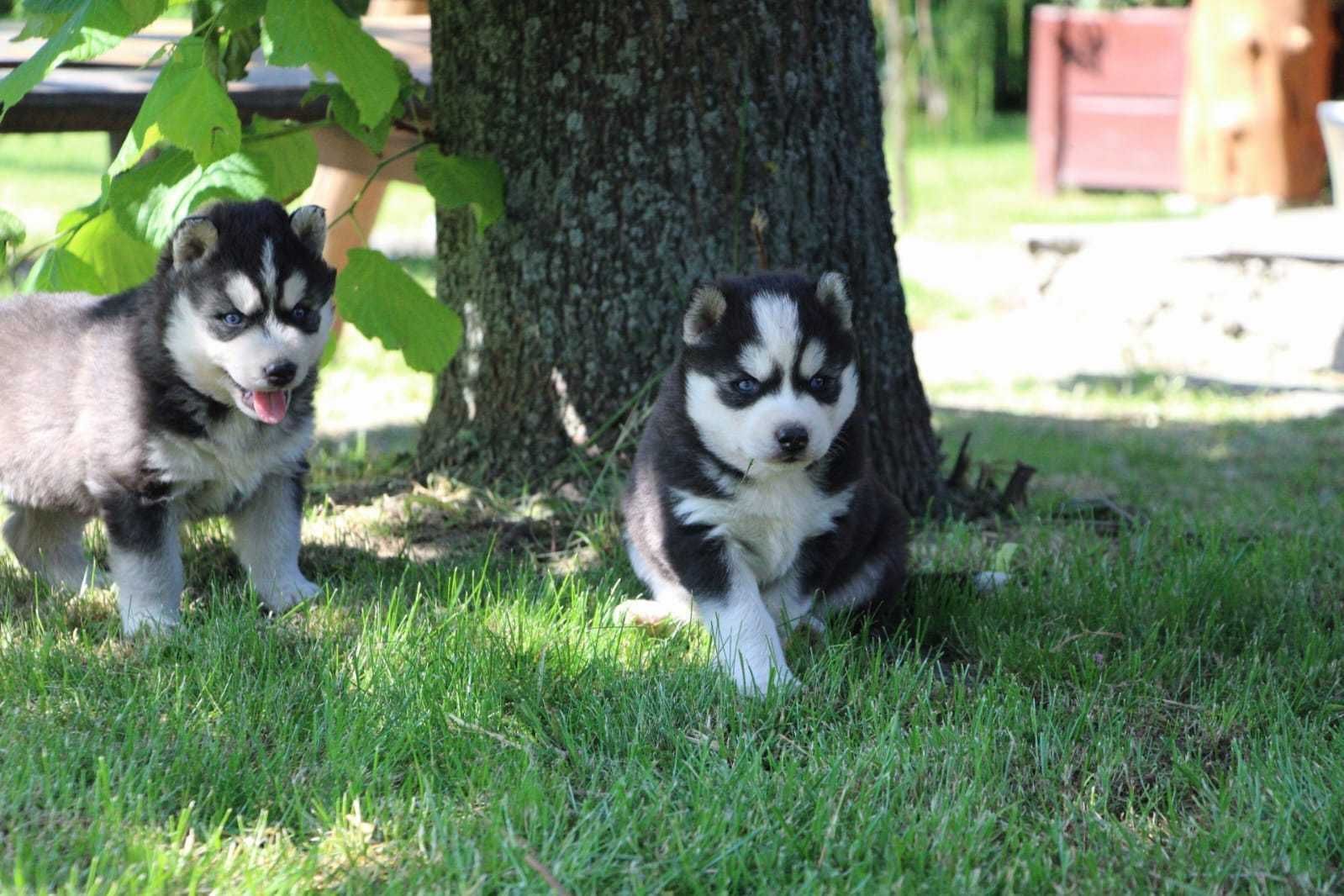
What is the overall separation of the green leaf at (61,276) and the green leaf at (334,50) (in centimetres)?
106

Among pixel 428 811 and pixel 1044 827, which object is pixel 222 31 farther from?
pixel 1044 827

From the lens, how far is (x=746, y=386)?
11.9 feet

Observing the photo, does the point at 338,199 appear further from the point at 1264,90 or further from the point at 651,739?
the point at 1264,90

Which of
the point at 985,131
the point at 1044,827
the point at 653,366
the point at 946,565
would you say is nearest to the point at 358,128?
the point at 653,366

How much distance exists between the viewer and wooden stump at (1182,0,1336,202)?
12742 mm

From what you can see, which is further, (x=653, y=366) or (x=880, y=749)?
(x=653, y=366)

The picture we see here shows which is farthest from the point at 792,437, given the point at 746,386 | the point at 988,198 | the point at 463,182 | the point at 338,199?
the point at 988,198

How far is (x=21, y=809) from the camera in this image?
279cm

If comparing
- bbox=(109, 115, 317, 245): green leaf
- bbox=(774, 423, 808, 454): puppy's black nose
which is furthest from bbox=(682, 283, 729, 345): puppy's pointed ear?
bbox=(109, 115, 317, 245): green leaf

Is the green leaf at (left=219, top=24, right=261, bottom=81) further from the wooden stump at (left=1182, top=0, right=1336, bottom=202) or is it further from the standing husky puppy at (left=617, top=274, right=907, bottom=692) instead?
the wooden stump at (left=1182, top=0, right=1336, bottom=202)

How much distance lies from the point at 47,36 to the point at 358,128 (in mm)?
874

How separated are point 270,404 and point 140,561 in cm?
51

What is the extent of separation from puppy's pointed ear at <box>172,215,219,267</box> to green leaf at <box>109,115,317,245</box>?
37cm

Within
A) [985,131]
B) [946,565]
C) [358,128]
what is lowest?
[985,131]
